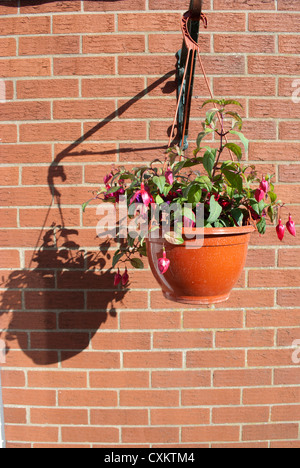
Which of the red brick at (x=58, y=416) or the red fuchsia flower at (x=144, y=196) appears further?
the red brick at (x=58, y=416)

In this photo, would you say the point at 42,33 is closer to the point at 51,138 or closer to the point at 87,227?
the point at 51,138

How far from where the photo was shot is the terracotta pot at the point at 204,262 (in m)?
1.03

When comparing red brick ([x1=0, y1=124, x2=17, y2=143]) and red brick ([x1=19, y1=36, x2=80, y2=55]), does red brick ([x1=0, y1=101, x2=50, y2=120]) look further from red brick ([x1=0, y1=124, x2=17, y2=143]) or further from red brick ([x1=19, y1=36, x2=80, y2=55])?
red brick ([x1=19, y1=36, x2=80, y2=55])

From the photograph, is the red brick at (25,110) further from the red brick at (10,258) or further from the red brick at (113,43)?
the red brick at (10,258)

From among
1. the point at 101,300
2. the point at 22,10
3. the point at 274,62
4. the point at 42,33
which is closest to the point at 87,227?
the point at 101,300

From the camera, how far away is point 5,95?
1.55 metres

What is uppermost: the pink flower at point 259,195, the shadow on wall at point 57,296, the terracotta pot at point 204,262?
the pink flower at point 259,195

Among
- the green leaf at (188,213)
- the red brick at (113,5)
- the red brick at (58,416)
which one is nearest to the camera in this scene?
the green leaf at (188,213)

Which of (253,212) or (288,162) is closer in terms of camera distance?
(253,212)

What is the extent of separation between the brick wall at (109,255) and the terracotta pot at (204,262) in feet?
1.58

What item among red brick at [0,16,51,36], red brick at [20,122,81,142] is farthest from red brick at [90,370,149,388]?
red brick at [0,16,51,36]

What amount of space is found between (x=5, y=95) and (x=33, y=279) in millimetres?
797

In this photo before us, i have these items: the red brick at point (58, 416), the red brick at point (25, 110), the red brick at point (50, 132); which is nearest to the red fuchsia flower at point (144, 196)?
the red brick at point (50, 132)

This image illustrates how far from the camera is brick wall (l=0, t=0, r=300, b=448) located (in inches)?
59.4
